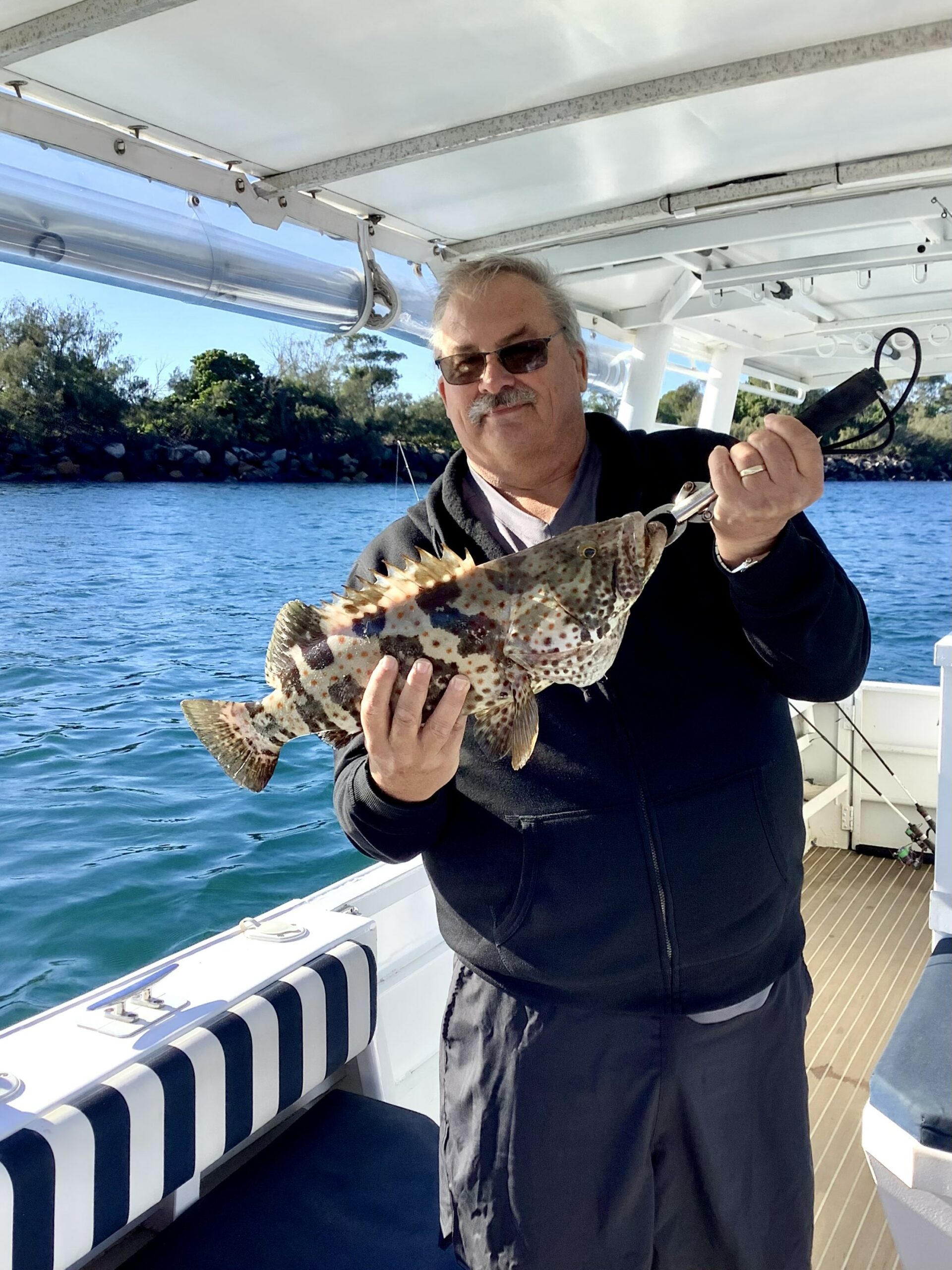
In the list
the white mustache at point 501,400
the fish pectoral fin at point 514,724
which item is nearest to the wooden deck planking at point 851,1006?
the fish pectoral fin at point 514,724

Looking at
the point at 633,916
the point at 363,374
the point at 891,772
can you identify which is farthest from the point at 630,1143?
the point at 363,374

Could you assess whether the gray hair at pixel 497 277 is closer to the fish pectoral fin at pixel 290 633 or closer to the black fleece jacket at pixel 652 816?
the black fleece jacket at pixel 652 816

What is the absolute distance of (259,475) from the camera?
1736 cm

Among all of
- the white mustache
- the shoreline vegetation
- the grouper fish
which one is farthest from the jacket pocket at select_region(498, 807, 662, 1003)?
the shoreline vegetation

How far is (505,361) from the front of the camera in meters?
1.96

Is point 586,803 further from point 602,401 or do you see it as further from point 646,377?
point 602,401

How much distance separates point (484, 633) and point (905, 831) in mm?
6285

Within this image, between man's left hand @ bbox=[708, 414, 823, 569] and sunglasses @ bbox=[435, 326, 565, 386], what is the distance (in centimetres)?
68

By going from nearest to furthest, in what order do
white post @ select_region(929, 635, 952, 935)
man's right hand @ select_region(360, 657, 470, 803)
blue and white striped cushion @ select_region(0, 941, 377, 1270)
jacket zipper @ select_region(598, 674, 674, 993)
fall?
man's right hand @ select_region(360, 657, 470, 803) < jacket zipper @ select_region(598, 674, 674, 993) < blue and white striped cushion @ select_region(0, 941, 377, 1270) < white post @ select_region(929, 635, 952, 935)

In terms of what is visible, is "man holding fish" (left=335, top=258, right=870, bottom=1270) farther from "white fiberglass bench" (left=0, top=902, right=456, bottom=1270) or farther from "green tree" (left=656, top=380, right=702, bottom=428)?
"green tree" (left=656, top=380, right=702, bottom=428)

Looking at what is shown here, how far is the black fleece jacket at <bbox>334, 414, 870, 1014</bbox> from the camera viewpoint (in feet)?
5.83

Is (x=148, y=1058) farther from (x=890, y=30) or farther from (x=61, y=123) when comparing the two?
(x=890, y=30)

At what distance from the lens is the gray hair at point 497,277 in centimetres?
203

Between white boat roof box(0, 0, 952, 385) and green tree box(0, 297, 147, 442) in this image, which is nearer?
white boat roof box(0, 0, 952, 385)
